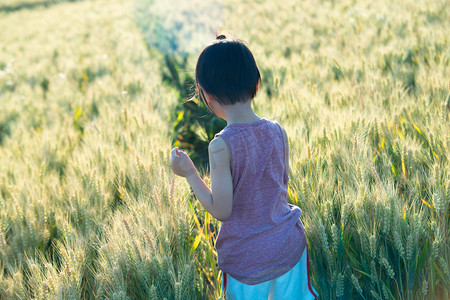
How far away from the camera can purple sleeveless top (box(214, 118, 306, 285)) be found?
123cm

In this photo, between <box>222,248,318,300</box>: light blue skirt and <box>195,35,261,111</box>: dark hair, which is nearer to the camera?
<box>195,35,261,111</box>: dark hair

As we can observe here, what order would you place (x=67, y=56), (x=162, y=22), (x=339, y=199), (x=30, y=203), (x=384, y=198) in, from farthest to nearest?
(x=162, y=22), (x=67, y=56), (x=30, y=203), (x=339, y=199), (x=384, y=198)

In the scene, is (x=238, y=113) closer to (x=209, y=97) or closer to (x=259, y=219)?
(x=209, y=97)

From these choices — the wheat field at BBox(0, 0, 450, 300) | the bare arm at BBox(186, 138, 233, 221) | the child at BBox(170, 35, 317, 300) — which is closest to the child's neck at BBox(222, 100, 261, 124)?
the child at BBox(170, 35, 317, 300)

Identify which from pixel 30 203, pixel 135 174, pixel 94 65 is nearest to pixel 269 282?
pixel 135 174

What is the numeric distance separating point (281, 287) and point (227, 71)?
747 millimetres

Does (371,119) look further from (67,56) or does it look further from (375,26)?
(67,56)

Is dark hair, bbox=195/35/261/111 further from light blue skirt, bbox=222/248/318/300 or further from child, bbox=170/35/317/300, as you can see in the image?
light blue skirt, bbox=222/248/318/300

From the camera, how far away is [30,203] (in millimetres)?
1843

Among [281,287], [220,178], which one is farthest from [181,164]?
[281,287]

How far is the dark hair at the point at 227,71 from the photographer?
46.4 inches

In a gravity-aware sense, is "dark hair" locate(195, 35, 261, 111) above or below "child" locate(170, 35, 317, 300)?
above

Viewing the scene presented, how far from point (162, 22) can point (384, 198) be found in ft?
20.6

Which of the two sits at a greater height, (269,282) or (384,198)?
(384,198)
